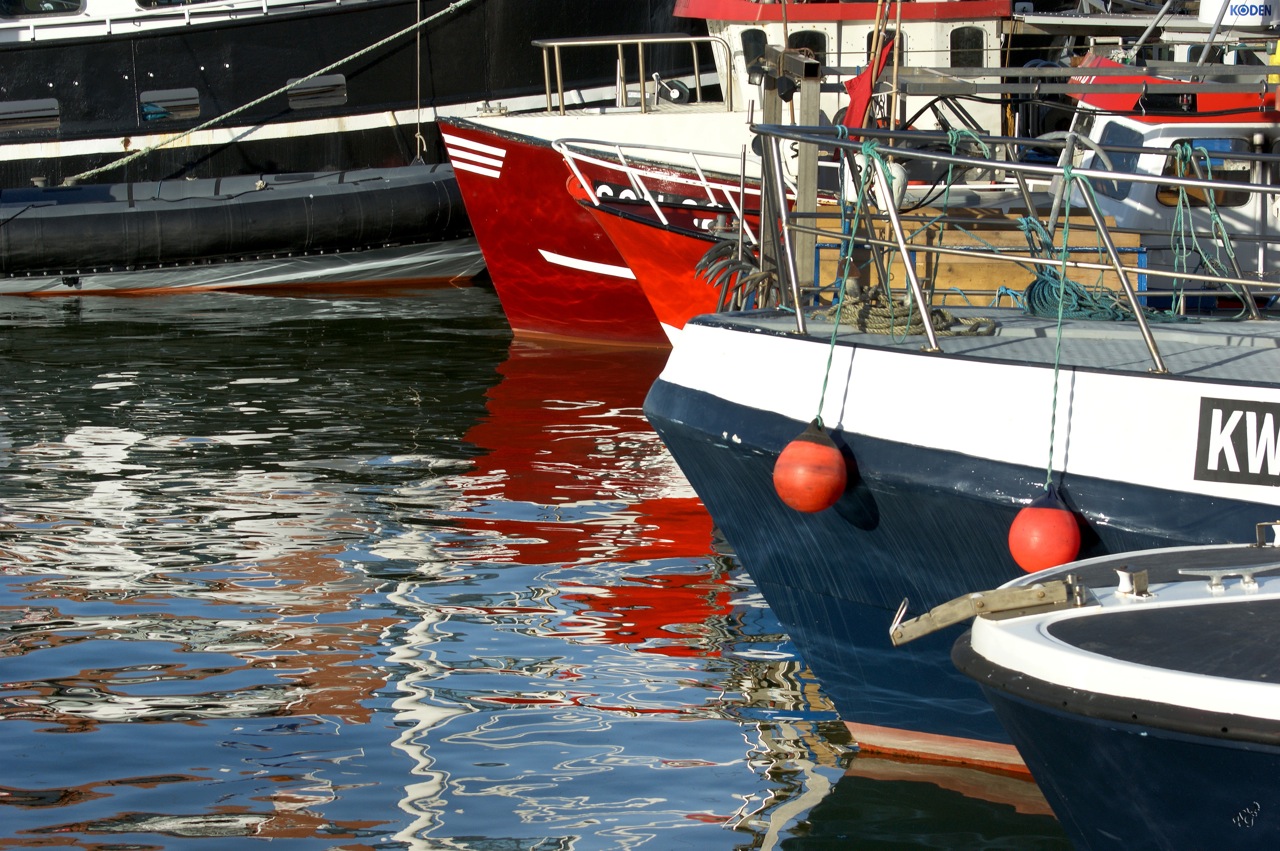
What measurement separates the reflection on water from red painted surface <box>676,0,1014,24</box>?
410cm

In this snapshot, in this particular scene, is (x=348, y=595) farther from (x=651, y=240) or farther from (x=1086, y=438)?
(x=651, y=240)

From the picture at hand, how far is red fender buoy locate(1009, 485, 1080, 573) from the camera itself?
438 cm

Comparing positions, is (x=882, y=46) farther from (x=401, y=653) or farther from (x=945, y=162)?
(x=401, y=653)

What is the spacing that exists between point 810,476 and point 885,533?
0.39 m

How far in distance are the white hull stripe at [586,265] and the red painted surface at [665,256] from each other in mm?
1352

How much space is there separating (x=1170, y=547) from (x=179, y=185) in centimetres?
1671

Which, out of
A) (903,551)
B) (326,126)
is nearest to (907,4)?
(326,126)

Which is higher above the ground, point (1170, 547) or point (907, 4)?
point (907, 4)

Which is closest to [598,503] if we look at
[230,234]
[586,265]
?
[586,265]

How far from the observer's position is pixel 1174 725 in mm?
3457

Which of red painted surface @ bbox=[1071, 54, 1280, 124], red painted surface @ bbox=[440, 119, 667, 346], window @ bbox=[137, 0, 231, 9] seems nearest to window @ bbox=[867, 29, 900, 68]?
red painted surface @ bbox=[1071, 54, 1280, 124]

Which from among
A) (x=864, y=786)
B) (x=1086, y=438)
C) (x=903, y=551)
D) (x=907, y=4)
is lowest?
(x=864, y=786)

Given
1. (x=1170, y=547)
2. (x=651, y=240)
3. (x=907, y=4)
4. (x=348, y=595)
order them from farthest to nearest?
(x=907, y=4), (x=651, y=240), (x=348, y=595), (x=1170, y=547)

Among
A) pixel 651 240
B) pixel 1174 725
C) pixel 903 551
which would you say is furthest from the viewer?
pixel 651 240
